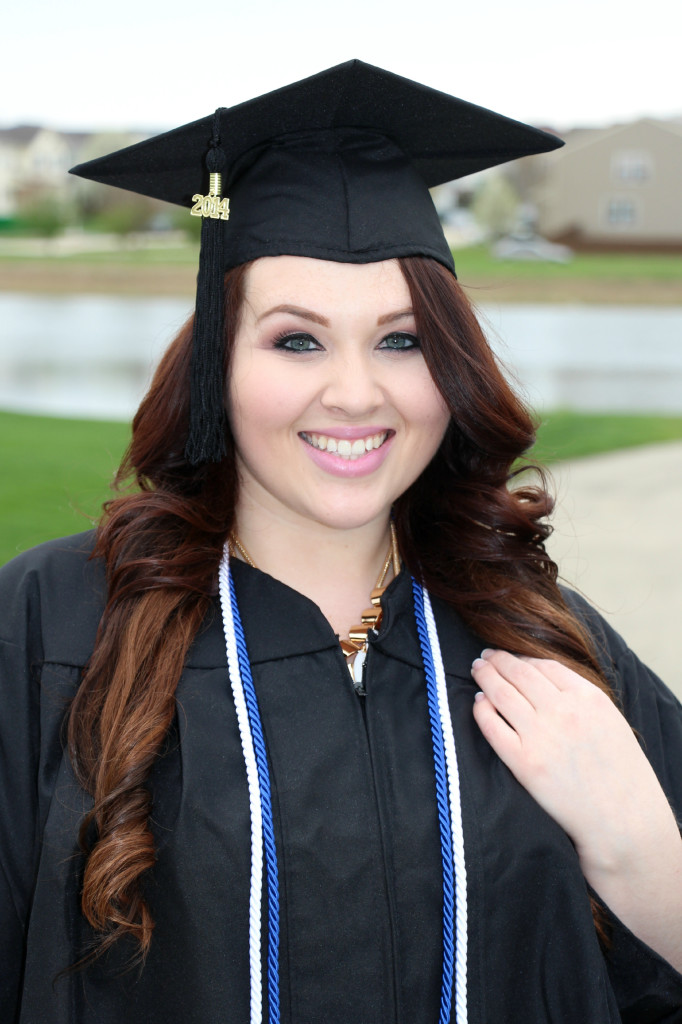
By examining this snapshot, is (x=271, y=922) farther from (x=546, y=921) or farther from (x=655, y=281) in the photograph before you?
(x=655, y=281)

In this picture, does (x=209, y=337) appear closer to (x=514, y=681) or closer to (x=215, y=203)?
(x=215, y=203)

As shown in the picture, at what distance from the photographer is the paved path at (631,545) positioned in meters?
4.43

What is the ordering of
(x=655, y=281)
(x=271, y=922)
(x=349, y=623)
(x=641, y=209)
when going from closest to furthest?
1. (x=271, y=922)
2. (x=349, y=623)
3. (x=641, y=209)
4. (x=655, y=281)

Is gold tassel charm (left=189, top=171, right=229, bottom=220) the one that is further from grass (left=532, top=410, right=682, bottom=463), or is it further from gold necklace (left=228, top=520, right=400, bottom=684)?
grass (left=532, top=410, right=682, bottom=463)

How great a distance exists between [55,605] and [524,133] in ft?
3.58

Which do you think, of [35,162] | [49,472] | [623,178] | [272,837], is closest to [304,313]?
[272,837]

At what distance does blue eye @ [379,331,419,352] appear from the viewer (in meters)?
1.53

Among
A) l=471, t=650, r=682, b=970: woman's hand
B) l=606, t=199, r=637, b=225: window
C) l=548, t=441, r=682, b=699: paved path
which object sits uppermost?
l=606, t=199, r=637, b=225: window

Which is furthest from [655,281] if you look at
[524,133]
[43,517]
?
[524,133]

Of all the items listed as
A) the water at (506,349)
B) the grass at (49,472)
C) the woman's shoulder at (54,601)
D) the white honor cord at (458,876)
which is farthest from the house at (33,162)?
the white honor cord at (458,876)

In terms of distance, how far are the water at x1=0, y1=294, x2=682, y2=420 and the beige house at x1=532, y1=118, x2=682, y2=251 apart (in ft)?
6.82

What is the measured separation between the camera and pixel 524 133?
170 cm

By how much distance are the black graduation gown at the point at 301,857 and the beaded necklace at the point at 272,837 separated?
20 mm

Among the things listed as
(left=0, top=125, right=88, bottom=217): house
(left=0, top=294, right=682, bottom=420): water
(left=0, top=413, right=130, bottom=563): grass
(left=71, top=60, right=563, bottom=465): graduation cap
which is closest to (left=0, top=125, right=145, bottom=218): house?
(left=0, top=125, right=88, bottom=217): house
